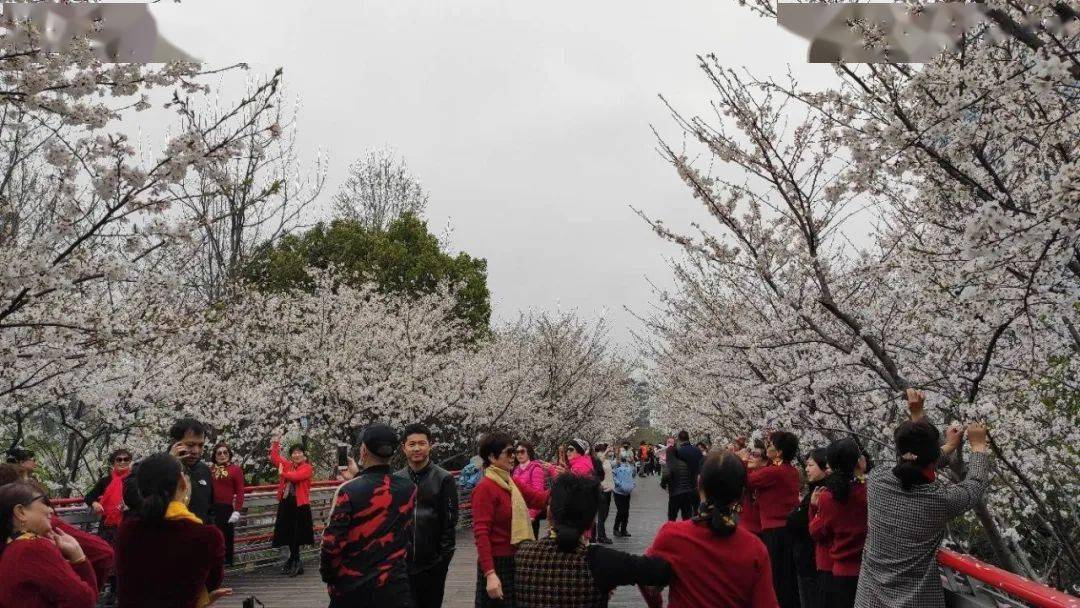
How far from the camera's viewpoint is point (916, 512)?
13.6 feet

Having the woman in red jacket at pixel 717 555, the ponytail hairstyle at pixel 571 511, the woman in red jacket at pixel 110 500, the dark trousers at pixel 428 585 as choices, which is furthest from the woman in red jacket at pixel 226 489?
the woman in red jacket at pixel 717 555

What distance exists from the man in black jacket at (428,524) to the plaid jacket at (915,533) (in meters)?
2.89

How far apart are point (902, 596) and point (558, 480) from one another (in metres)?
1.78

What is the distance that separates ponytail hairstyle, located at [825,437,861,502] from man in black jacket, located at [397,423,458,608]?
8.18 feet

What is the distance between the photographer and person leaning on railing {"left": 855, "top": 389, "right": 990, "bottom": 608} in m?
4.07

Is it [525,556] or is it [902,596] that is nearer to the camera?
[525,556]

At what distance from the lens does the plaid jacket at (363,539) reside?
4711 mm

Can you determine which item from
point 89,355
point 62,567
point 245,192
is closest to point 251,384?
point 245,192

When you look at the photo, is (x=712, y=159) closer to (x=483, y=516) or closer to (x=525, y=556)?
(x=483, y=516)

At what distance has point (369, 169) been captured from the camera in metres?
38.5

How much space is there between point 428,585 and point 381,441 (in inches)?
63.1

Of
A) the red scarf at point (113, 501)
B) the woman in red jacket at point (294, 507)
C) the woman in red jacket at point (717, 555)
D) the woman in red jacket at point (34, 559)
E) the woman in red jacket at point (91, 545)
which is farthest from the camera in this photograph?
the woman in red jacket at point (294, 507)

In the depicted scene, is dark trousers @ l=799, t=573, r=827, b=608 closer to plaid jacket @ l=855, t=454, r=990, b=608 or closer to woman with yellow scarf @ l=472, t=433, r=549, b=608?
woman with yellow scarf @ l=472, t=433, r=549, b=608

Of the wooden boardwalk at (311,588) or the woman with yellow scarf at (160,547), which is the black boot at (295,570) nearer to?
the wooden boardwalk at (311,588)
